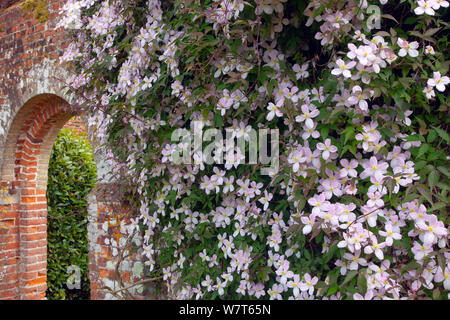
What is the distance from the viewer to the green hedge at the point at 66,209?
19.7ft

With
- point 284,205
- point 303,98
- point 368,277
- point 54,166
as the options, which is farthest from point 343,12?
point 54,166

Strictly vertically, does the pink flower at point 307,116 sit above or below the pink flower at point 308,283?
above

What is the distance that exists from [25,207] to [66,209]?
3.93 feet

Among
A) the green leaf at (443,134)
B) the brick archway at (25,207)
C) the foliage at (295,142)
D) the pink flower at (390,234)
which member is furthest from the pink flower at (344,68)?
the brick archway at (25,207)

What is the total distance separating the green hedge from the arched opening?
2.76 ft

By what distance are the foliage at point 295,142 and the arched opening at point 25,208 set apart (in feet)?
8.75

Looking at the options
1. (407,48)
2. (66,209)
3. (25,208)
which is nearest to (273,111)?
(407,48)

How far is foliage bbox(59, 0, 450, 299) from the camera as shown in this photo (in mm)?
1654

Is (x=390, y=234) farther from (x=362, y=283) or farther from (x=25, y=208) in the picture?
(x=25, y=208)

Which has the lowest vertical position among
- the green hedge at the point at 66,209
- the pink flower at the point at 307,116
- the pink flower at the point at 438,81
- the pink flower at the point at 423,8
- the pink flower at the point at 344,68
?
the green hedge at the point at 66,209

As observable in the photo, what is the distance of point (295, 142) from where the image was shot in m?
1.96

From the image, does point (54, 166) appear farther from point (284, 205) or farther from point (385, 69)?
point (385, 69)

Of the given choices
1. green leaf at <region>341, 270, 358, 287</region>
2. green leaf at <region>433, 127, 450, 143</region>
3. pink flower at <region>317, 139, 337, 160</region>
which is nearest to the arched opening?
pink flower at <region>317, 139, 337, 160</region>

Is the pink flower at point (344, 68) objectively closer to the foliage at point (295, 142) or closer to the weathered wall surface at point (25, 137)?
the foliage at point (295, 142)
